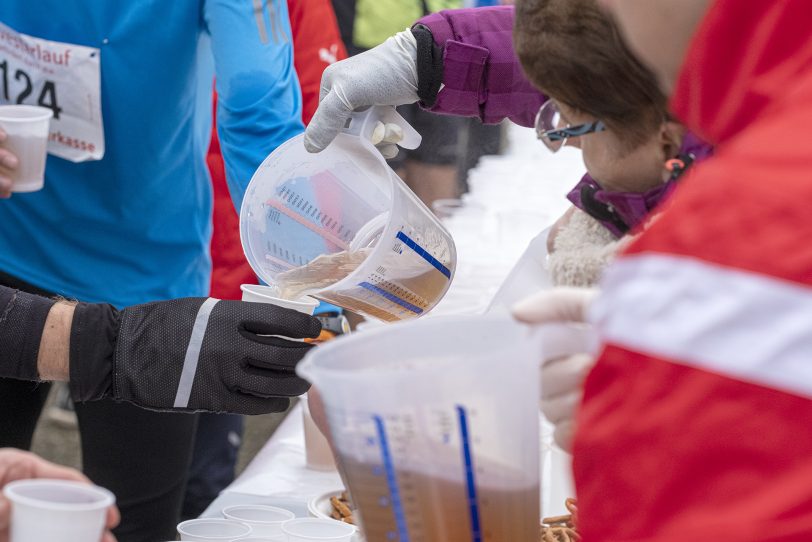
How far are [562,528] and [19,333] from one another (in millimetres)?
801

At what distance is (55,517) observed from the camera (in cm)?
82

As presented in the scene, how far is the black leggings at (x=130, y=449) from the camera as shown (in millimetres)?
1993

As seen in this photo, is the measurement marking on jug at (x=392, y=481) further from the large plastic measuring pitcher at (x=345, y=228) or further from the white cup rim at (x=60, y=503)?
the large plastic measuring pitcher at (x=345, y=228)

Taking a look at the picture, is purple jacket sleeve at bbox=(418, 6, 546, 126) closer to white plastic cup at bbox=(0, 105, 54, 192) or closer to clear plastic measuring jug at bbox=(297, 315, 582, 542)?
white plastic cup at bbox=(0, 105, 54, 192)

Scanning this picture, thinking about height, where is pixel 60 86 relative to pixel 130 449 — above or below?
above

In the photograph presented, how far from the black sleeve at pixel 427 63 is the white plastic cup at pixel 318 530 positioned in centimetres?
68

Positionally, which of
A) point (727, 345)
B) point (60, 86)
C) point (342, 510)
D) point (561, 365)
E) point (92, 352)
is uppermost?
point (727, 345)

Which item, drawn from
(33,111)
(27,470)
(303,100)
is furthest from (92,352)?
(303,100)

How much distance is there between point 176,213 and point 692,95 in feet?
5.10

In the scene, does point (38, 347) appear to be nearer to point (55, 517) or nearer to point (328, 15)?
point (55, 517)

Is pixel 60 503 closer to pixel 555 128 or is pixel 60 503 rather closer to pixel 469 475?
pixel 469 475

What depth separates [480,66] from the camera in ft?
5.45

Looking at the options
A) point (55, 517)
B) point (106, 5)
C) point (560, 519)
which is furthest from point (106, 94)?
point (55, 517)

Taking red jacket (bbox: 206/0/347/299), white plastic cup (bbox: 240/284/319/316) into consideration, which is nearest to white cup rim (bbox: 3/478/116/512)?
white plastic cup (bbox: 240/284/319/316)
